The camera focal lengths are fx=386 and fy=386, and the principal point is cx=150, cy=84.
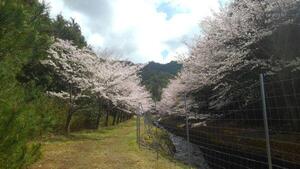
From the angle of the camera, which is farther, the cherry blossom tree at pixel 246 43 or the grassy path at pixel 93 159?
the cherry blossom tree at pixel 246 43

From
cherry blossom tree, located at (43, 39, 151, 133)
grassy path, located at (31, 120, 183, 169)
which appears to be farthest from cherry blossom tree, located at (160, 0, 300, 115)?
cherry blossom tree, located at (43, 39, 151, 133)

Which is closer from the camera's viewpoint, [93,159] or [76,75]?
[93,159]

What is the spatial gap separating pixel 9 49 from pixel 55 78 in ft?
65.1

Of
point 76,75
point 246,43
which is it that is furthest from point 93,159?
point 76,75

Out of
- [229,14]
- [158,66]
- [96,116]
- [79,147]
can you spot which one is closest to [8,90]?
[79,147]

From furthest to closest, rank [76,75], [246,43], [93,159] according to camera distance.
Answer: [76,75] < [246,43] < [93,159]

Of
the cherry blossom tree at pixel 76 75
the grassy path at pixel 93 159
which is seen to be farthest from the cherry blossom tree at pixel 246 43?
the cherry blossom tree at pixel 76 75

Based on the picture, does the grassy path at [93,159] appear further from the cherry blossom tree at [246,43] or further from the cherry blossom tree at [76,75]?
the cherry blossom tree at [76,75]

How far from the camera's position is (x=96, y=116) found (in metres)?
34.4

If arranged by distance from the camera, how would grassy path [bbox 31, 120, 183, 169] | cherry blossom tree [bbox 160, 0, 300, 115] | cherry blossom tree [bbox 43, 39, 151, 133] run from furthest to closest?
cherry blossom tree [bbox 43, 39, 151, 133]
cherry blossom tree [bbox 160, 0, 300, 115]
grassy path [bbox 31, 120, 183, 169]

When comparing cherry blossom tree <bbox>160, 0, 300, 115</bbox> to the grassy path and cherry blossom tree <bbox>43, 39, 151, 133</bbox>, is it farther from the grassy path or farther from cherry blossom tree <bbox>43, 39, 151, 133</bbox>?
cherry blossom tree <bbox>43, 39, 151, 133</bbox>

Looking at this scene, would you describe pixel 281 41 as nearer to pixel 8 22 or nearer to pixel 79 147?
pixel 79 147

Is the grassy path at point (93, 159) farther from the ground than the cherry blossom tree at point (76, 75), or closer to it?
closer to it

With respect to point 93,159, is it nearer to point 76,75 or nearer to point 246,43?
point 246,43
